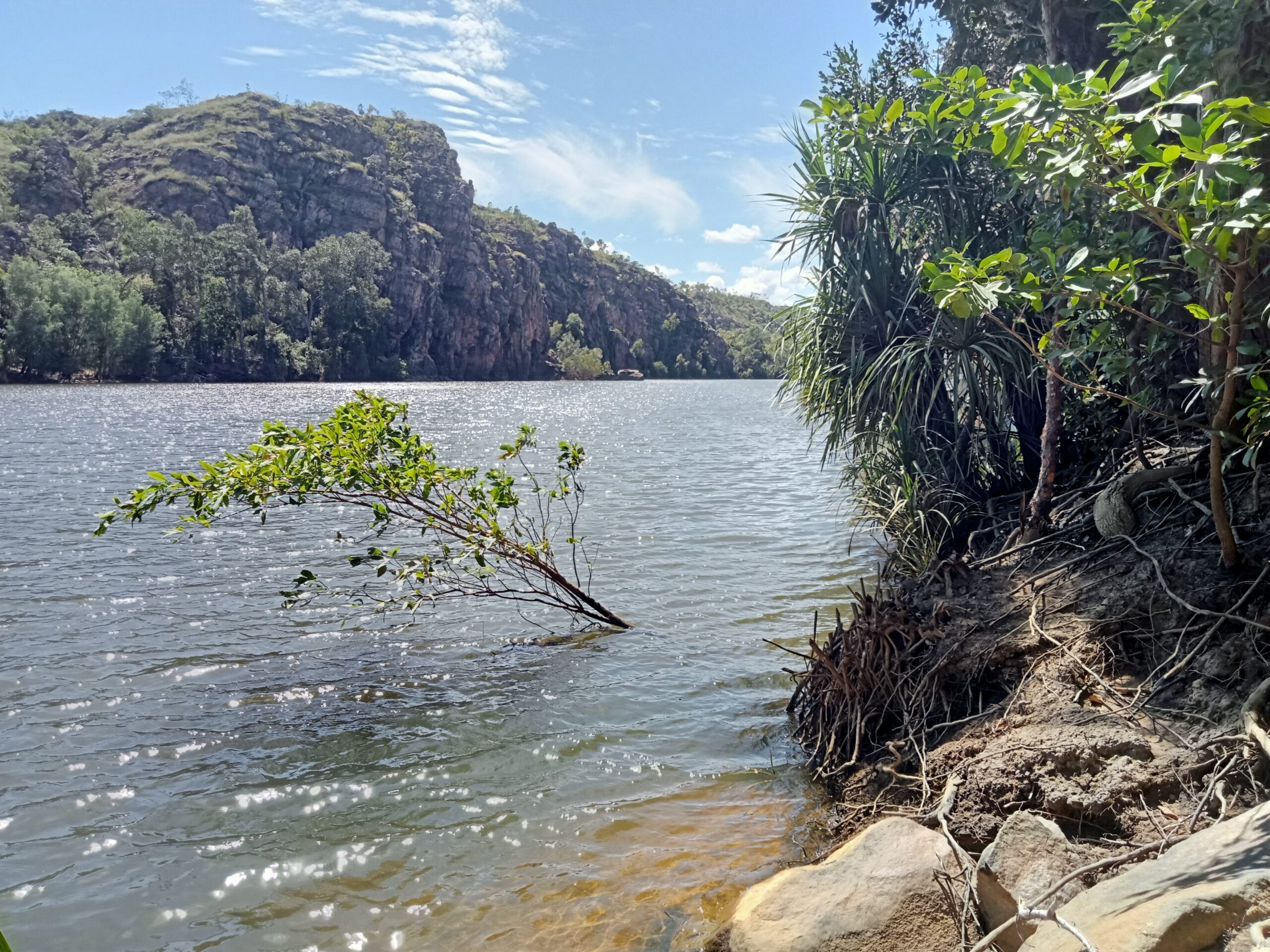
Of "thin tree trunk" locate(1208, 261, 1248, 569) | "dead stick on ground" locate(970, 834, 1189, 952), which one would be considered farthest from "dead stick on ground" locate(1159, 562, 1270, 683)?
"dead stick on ground" locate(970, 834, 1189, 952)

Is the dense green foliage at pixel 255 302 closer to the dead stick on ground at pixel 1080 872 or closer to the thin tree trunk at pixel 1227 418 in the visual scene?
the thin tree trunk at pixel 1227 418

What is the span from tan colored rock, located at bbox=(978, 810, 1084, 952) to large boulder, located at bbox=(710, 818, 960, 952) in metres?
0.18

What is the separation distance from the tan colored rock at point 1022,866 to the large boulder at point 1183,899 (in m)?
0.44

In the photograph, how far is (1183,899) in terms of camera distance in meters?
2.34

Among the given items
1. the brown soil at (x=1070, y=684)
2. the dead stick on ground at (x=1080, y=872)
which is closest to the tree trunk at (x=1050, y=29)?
the brown soil at (x=1070, y=684)

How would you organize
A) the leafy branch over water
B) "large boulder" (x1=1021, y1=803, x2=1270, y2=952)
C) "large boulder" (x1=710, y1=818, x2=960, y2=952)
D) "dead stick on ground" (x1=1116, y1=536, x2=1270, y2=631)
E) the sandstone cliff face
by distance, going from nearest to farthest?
"large boulder" (x1=1021, y1=803, x2=1270, y2=952)
"large boulder" (x1=710, y1=818, x2=960, y2=952)
"dead stick on ground" (x1=1116, y1=536, x2=1270, y2=631)
the leafy branch over water
the sandstone cliff face

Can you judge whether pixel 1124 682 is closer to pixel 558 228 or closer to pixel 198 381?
pixel 198 381

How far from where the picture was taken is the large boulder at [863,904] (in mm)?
3373

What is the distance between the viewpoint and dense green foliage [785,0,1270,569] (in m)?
3.19

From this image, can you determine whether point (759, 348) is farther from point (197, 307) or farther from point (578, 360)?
point (578, 360)

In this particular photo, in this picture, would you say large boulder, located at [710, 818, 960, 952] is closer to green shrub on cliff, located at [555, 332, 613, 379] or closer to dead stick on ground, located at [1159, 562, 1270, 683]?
dead stick on ground, located at [1159, 562, 1270, 683]

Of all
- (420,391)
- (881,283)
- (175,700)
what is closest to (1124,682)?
(881,283)

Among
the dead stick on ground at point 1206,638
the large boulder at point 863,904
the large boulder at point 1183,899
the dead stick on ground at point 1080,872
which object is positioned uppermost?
the dead stick on ground at point 1206,638

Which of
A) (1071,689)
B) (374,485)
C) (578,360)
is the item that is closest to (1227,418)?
(1071,689)
